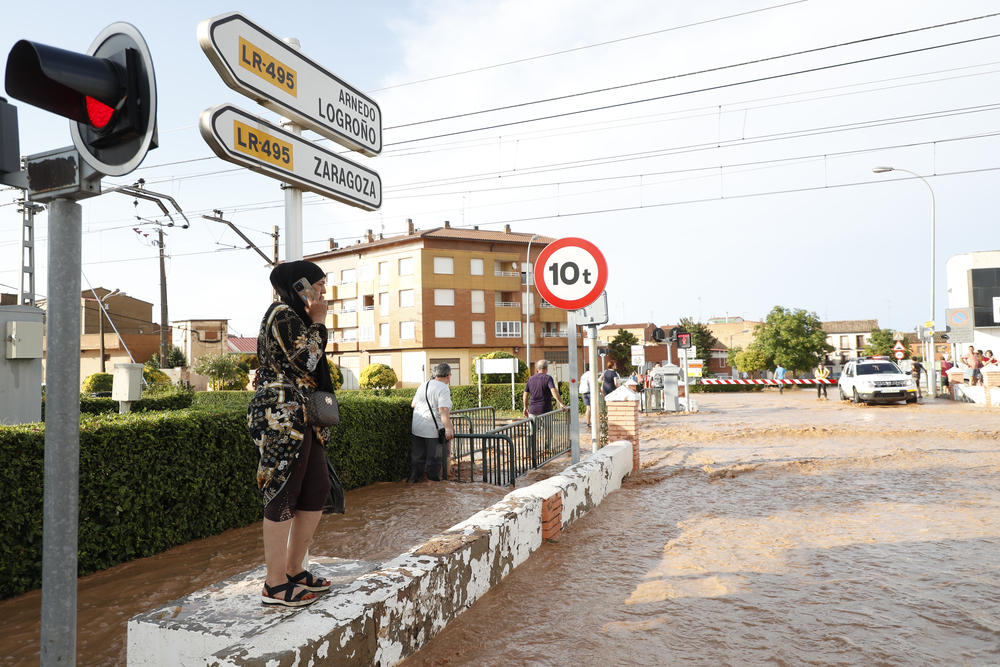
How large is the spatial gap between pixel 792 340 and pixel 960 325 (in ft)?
98.2

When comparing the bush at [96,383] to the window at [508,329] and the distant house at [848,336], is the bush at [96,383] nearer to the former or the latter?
the window at [508,329]

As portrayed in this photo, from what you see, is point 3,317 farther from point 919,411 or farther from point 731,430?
point 919,411

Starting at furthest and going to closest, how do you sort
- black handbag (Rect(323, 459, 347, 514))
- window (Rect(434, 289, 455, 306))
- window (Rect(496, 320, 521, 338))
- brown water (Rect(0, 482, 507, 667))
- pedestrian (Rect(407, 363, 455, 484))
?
window (Rect(496, 320, 521, 338)), window (Rect(434, 289, 455, 306)), pedestrian (Rect(407, 363, 455, 484)), brown water (Rect(0, 482, 507, 667)), black handbag (Rect(323, 459, 347, 514))

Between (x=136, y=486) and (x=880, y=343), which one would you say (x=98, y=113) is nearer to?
(x=136, y=486)

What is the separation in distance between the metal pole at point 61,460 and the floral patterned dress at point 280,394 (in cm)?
76

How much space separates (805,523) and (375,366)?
27.6 meters

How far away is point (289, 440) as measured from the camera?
259 centimetres

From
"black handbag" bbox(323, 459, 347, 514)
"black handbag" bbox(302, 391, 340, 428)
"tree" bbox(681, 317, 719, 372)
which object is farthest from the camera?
"tree" bbox(681, 317, 719, 372)

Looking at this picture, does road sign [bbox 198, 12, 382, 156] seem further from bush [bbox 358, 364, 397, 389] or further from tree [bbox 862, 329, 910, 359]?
tree [bbox 862, 329, 910, 359]

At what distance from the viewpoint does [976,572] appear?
4145 millimetres

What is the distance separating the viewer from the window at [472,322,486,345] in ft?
165

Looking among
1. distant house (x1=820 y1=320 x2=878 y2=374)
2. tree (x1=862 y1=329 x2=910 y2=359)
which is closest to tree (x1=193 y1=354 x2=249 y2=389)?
tree (x1=862 y1=329 x2=910 y2=359)

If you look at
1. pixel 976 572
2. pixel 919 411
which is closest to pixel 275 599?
pixel 976 572

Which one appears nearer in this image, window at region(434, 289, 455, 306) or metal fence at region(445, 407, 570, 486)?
metal fence at region(445, 407, 570, 486)
